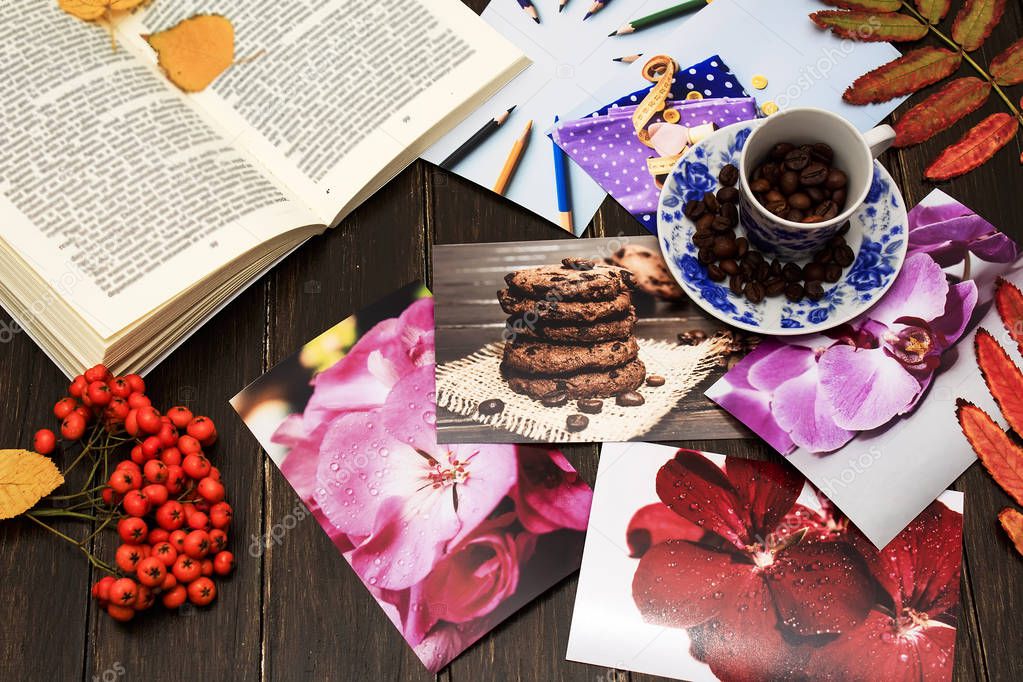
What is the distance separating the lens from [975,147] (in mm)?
760

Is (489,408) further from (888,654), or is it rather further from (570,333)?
(888,654)

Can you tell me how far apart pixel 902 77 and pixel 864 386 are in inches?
11.5

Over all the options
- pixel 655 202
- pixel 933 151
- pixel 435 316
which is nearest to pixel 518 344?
pixel 435 316

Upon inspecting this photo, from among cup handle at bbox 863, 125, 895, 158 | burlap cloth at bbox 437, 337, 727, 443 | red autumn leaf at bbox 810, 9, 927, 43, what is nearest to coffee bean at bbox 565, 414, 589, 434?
burlap cloth at bbox 437, 337, 727, 443

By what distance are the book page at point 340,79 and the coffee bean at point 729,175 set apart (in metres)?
0.22

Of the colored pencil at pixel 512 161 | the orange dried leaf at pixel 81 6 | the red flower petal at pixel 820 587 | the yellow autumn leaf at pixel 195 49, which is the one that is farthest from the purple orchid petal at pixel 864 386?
the orange dried leaf at pixel 81 6

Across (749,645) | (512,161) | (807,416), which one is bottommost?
(749,645)

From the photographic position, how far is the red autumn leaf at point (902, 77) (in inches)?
30.4

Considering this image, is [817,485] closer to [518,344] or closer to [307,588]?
[518,344]

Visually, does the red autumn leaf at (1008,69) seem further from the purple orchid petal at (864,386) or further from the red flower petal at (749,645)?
the red flower petal at (749,645)

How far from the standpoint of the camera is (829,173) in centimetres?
68

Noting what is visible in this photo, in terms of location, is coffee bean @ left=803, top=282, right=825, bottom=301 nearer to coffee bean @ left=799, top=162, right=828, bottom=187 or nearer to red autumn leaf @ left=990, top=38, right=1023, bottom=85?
coffee bean @ left=799, top=162, right=828, bottom=187

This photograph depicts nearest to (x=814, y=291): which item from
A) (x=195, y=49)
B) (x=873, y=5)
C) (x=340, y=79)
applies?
(x=873, y=5)

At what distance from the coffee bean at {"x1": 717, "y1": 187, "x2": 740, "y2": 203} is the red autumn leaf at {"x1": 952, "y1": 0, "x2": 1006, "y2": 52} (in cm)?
27
